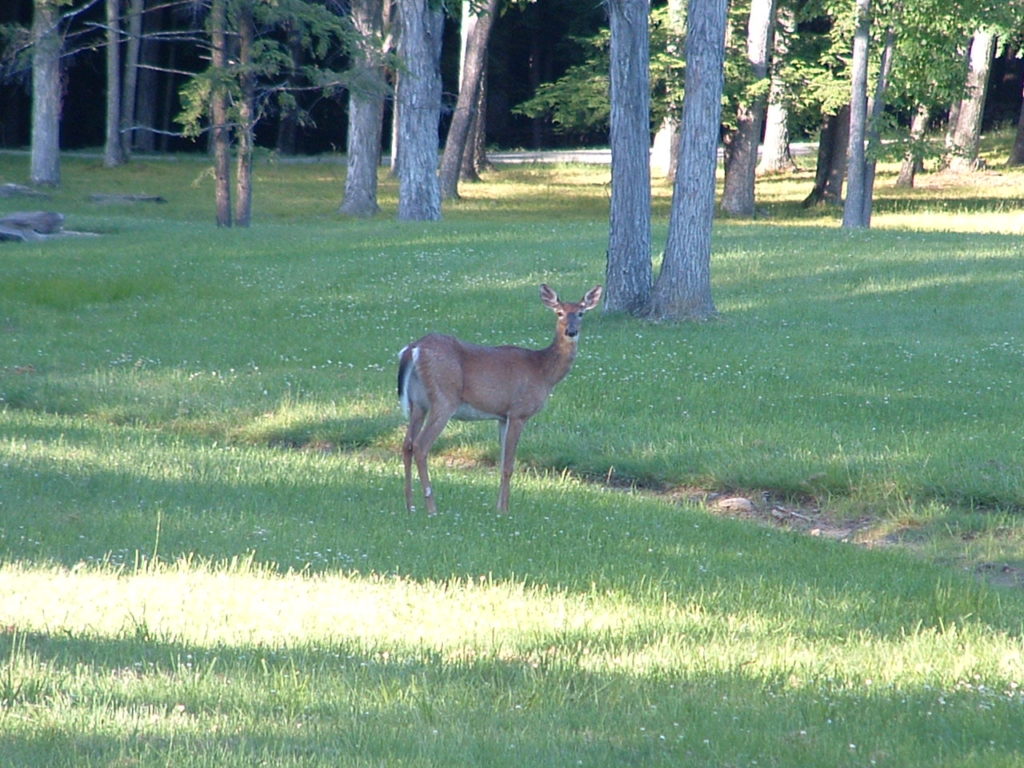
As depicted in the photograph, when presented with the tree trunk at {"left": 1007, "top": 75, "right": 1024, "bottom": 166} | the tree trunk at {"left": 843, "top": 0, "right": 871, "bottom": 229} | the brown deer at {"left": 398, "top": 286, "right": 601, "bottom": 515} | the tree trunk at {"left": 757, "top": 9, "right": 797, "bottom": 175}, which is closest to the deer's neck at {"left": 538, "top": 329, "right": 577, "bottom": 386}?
the brown deer at {"left": 398, "top": 286, "right": 601, "bottom": 515}

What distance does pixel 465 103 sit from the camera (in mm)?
39469

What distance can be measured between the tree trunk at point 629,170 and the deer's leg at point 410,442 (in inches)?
382

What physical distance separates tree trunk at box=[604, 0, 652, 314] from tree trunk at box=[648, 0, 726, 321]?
547mm

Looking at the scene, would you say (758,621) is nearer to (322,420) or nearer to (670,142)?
(322,420)

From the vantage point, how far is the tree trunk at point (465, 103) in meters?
39.6

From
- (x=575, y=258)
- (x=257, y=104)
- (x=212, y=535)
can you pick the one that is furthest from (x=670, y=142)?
(x=212, y=535)

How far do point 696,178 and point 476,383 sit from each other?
372 inches

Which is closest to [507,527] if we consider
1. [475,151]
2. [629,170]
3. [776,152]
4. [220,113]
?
[629,170]

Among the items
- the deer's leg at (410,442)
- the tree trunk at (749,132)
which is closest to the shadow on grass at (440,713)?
the deer's leg at (410,442)

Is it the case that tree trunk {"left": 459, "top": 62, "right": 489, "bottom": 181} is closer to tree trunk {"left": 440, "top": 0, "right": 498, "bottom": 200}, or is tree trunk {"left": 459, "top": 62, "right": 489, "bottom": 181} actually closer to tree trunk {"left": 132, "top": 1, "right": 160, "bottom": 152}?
tree trunk {"left": 440, "top": 0, "right": 498, "bottom": 200}

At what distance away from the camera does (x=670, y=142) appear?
5209 centimetres

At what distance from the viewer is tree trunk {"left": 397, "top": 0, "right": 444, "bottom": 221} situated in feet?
105

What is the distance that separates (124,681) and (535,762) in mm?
1796

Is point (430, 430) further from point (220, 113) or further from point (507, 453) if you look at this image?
point (220, 113)
